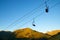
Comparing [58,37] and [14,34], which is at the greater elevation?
[14,34]

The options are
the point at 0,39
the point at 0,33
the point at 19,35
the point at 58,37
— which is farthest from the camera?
the point at 0,33

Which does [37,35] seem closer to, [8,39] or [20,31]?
[20,31]

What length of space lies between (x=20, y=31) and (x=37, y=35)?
10.9m

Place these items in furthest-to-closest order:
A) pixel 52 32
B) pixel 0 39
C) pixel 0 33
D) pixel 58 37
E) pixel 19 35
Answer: pixel 52 32 → pixel 0 33 → pixel 19 35 → pixel 0 39 → pixel 58 37

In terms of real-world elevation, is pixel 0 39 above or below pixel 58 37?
above

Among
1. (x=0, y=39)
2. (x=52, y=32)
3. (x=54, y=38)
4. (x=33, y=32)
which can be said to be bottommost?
(x=54, y=38)

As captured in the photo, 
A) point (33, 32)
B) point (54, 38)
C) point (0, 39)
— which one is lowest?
point (54, 38)

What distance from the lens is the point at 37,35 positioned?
88250mm

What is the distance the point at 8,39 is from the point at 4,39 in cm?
348

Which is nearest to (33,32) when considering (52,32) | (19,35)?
(19,35)

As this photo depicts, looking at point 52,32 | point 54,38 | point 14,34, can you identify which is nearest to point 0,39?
point 14,34

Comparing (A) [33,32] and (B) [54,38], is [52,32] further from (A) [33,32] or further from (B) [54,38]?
(B) [54,38]

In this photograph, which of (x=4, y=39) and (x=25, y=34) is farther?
(x=25, y=34)

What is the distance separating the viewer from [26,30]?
291 feet
